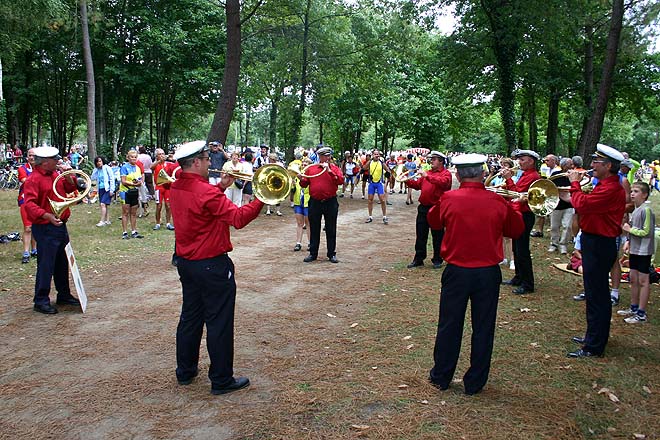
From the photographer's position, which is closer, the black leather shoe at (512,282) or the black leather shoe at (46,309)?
the black leather shoe at (46,309)

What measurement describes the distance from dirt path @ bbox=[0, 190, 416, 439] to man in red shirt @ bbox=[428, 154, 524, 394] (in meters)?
1.35

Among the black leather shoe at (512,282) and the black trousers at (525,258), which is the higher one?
the black trousers at (525,258)

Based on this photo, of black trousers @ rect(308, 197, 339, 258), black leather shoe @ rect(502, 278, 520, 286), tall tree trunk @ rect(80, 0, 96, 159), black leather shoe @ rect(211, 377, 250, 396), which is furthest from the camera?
tall tree trunk @ rect(80, 0, 96, 159)

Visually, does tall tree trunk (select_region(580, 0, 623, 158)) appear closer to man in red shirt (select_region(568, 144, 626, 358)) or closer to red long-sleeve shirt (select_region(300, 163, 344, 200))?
red long-sleeve shirt (select_region(300, 163, 344, 200))

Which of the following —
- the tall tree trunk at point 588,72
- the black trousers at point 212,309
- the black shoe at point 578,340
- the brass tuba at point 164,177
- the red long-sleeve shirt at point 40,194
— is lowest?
the black shoe at point 578,340

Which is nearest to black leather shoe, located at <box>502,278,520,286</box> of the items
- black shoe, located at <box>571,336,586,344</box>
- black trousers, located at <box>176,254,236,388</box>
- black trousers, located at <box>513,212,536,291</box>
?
black trousers, located at <box>513,212,536,291</box>

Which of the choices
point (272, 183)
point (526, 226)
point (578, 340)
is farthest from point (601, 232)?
point (272, 183)

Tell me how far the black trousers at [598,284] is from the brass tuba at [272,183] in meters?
3.36

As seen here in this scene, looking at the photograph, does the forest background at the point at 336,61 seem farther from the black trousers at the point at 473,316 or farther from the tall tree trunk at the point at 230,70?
the black trousers at the point at 473,316

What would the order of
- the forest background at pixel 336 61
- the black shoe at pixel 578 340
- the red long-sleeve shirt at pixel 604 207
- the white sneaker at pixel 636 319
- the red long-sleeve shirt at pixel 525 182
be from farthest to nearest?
the forest background at pixel 336 61 < the red long-sleeve shirt at pixel 525 182 < the white sneaker at pixel 636 319 < the black shoe at pixel 578 340 < the red long-sleeve shirt at pixel 604 207

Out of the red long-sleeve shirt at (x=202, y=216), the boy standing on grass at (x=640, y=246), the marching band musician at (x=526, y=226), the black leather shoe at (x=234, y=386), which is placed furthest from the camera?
the marching band musician at (x=526, y=226)

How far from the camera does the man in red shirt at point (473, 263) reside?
470cm

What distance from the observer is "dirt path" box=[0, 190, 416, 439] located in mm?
4379

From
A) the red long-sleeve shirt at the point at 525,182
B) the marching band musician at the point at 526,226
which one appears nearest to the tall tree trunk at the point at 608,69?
the marching band musician at the point at 526,226
